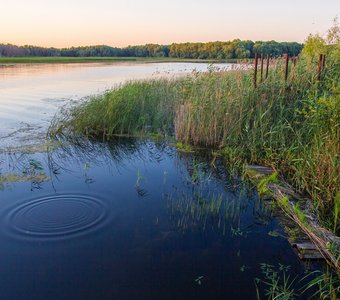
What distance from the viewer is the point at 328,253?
11.9 feet

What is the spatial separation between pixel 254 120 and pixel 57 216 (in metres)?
4.54

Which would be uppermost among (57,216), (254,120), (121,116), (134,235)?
(254,120)

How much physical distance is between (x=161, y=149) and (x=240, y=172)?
2.53 metres

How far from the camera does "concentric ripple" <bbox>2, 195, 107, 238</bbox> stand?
14.2 ft

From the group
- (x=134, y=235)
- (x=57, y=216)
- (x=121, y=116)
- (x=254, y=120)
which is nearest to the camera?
(x=134, y=235)

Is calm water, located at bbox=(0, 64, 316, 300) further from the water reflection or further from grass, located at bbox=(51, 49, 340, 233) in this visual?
grass, located at bbox=(51, 49, 340, 233)

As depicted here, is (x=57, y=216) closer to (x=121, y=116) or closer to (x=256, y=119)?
Result: (x=256, y=119)

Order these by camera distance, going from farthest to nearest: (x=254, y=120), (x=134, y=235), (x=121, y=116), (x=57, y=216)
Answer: (x=121, y=116)
(x=254, y=120)
(x=57, y=216)
(x=134, y=235)

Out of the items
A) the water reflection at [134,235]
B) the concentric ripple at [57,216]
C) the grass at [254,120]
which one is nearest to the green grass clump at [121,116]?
the grass at [254,120]

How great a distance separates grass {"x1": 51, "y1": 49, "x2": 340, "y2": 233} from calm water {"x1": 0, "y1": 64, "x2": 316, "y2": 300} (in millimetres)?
801

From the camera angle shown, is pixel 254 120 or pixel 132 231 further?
pixel 254 120

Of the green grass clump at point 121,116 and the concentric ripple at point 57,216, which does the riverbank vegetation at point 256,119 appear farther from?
the concentric ripple at point 57,216

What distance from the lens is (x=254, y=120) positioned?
7.20 m

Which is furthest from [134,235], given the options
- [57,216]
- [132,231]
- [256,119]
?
[256,119]
